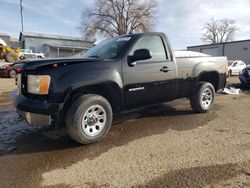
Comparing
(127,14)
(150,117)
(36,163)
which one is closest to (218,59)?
(150,117)

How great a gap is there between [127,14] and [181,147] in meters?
47.4

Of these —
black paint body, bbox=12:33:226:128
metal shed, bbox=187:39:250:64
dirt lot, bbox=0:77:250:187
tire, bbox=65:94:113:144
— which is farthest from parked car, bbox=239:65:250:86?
metal shed, bbox=187:39:250:64

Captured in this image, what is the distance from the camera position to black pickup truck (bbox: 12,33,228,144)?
3.74m

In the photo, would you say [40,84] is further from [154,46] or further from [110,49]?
[154,46]

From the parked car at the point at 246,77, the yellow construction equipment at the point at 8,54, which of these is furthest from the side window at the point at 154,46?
the yellow construction equipment at the point at 8,54

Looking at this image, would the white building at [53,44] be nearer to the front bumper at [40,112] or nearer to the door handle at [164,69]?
the door handle at [164,69]

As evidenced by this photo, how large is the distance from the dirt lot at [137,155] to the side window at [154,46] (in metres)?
1.41

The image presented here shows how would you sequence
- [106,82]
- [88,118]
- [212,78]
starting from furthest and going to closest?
[212,78]
[106,82]
[88,118]

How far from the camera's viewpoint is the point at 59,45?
49.2 m

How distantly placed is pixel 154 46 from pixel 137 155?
2.39 m

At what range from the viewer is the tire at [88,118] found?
3.84 metres

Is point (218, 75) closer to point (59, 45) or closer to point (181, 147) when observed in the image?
point (181, 147)

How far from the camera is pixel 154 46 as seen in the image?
5098 millimetres

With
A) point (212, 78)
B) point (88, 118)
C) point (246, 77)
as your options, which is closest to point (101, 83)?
point (88, 118)
